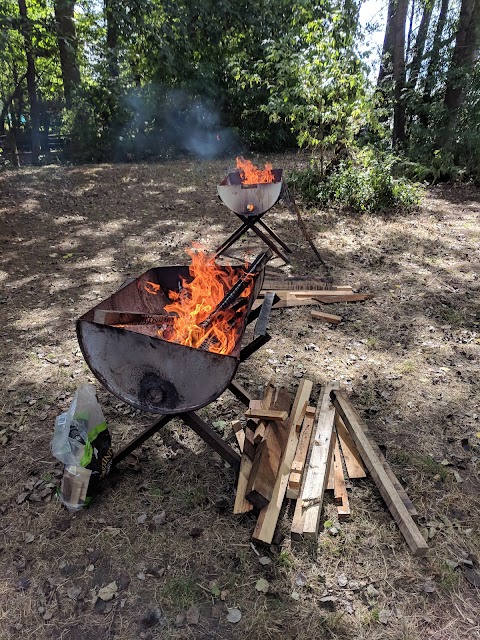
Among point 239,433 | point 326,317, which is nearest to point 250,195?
point 326,317

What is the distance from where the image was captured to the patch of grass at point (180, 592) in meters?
2.23

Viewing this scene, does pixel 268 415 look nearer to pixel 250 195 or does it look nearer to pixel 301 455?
pixel 301 455

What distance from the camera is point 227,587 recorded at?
230 cm

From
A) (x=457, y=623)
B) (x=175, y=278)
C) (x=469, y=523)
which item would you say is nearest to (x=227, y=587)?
(x=457, y=623)

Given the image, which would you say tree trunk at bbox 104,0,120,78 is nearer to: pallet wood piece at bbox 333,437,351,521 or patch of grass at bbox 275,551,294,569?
pallet wood piece at bbox 333,437,351,521

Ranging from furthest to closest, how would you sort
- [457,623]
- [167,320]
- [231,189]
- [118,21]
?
1. [118,21]
2. [231,189]
3. [167,320]
4. [457,623]

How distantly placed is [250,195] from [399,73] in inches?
357

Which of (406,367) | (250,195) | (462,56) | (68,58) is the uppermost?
(68,58)

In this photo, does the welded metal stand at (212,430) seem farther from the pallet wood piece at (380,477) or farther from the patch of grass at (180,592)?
the pallet wood piece at (380,477)

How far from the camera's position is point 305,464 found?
114 inches

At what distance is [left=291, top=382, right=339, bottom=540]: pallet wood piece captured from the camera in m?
2.51

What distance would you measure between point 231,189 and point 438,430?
3682 millimetres

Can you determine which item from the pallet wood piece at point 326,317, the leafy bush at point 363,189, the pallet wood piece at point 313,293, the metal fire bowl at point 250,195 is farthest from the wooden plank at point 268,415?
the leafy bush at point 363,189

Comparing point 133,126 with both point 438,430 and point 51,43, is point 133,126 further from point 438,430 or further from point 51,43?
point 438,430
